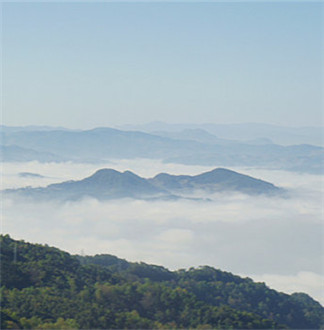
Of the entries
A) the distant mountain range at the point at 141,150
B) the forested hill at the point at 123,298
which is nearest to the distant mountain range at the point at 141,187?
the distant mountain range at the point at 141,150

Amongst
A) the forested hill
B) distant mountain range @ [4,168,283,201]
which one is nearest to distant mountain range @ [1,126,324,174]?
distant mountain range @ [4,168,283,201]

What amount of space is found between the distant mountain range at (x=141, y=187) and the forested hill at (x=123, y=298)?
69.1 metres

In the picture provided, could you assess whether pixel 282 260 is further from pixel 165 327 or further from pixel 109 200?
pixel 165 327

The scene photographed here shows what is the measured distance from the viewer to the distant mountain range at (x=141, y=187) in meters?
98.1

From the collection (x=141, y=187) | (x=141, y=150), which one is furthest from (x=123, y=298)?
(x=141, y=150)

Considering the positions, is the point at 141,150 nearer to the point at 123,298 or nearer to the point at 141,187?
the point at 141,187

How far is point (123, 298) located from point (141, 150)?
Result: 157 metres

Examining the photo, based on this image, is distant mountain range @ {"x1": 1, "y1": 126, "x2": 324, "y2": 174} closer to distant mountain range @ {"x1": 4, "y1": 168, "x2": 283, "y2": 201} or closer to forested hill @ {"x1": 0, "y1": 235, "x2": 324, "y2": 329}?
distant mountain range @ {"x1": 4, "y1": 168, "x2": 283, "y2": 201}

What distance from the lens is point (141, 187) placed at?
9931 cm

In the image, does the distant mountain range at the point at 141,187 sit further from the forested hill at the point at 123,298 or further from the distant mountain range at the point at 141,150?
the forested hill at the point at 123,298

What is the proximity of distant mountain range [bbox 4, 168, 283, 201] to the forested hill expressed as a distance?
6913 centimetres

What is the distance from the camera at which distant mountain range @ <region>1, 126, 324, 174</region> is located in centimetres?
15462

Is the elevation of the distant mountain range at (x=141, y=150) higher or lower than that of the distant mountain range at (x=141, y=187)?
higher

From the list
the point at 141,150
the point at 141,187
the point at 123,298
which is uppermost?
the point at 141,150
